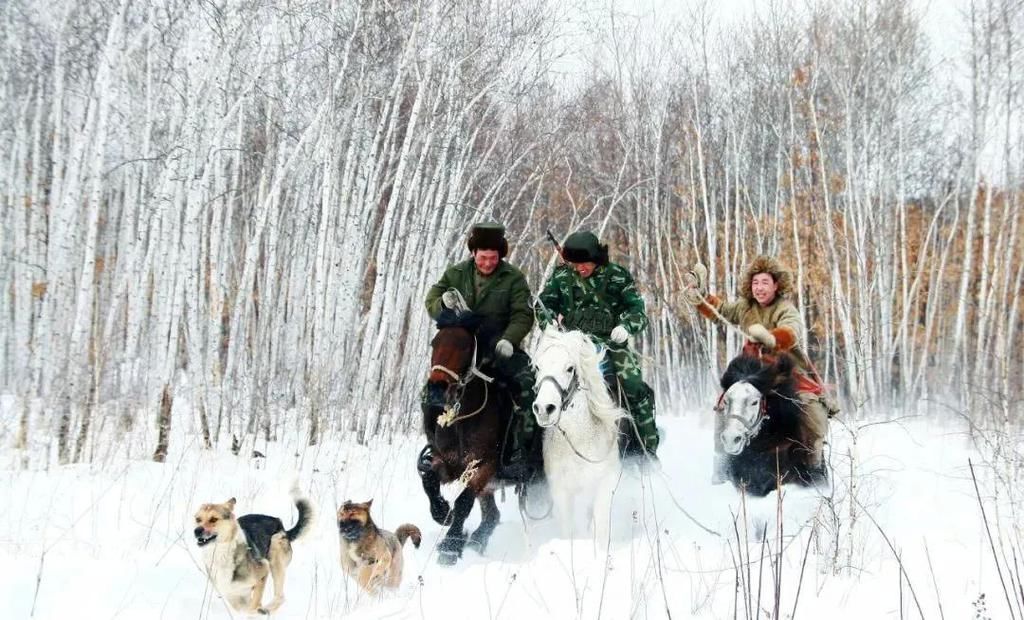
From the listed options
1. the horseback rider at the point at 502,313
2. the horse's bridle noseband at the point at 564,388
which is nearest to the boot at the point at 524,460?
the horseback rider at the point at 502,313

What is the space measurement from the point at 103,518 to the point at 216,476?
1.54 m

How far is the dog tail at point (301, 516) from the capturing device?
3.25 meters

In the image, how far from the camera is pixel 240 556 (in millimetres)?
2947

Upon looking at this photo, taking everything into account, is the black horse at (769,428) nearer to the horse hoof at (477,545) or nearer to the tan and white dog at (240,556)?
the horse hoof at (477,545)

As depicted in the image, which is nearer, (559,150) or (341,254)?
(341,254)

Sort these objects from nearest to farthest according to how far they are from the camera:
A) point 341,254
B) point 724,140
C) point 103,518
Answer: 1. point 103,518
2. point 341,254
3. point 724,140

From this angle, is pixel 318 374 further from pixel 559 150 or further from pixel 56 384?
pixel 559 150

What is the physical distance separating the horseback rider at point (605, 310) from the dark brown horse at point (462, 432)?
83 cm

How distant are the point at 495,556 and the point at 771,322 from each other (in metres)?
2.80

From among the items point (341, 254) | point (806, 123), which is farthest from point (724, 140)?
point (341, 254)

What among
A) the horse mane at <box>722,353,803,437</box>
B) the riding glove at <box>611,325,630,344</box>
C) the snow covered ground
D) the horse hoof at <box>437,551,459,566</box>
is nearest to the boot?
the snow covered ground

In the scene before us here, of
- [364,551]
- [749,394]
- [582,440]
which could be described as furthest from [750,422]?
[364,551]

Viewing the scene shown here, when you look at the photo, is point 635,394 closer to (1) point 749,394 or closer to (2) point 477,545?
(1) point 749,394

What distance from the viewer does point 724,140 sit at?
15.6m
